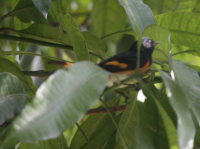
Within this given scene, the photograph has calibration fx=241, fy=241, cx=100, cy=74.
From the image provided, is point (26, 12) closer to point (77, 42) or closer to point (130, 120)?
point (77, 42)

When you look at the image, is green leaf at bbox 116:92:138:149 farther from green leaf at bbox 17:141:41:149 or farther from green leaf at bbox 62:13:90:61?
green leaf at bbox 17:141:41:149

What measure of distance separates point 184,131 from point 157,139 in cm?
26

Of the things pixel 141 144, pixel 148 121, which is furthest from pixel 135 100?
pixel 141 144

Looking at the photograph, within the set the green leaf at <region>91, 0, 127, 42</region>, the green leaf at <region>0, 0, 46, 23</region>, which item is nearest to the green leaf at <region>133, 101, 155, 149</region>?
the green leaf at <region>0, 0, 46, 23</region>

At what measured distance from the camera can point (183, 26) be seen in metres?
1.35

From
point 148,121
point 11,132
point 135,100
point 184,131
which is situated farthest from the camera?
point 135,100

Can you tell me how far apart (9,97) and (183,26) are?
0.98m

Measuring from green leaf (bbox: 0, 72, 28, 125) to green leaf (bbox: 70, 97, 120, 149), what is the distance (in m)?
0.42

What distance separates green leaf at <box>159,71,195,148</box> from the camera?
0.60 metres

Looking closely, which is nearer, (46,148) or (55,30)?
(46,148)

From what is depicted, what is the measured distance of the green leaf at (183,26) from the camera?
1.30m

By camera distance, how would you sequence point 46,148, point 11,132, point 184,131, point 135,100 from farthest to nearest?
point 46,148 < point 135,100 < point 184,131 < point 11,132

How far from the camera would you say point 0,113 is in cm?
90

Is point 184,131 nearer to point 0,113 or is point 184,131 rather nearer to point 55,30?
point 0,113
